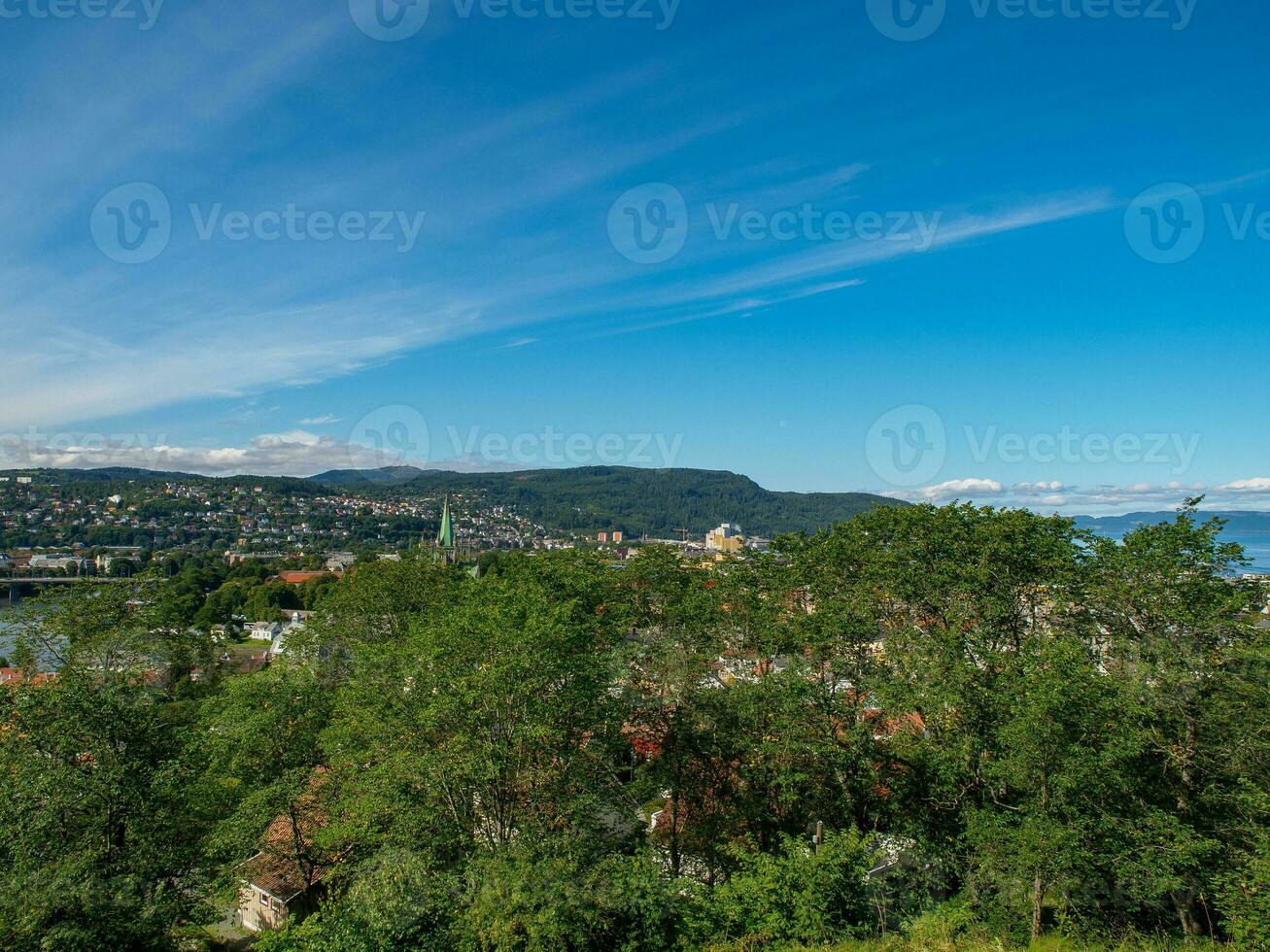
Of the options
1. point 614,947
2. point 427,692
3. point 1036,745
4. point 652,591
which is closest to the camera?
point 614,947

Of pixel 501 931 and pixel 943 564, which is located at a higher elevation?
pixel 943 564

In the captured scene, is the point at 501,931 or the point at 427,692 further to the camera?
the point at 427,692

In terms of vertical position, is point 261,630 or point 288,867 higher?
point 288,867

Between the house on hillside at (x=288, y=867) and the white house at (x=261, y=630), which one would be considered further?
the white house at (x=261, y=630)

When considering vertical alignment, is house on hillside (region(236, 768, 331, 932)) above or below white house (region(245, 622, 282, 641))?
above

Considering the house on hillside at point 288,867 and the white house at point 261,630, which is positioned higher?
the house on hillside at point 288,867

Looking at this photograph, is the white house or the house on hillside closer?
the house on hillside

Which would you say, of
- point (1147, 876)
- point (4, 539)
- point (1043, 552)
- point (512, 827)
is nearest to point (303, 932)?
point (512, 827)

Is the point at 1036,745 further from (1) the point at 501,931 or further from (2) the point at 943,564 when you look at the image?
(1) the point at 501,931

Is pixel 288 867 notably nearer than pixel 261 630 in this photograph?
Yes

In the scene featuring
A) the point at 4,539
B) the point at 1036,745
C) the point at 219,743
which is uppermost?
the point at 1036,745

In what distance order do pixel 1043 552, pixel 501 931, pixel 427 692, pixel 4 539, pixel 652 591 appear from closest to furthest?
pixel 501 931 < pixel 427 692 < pixel 1043 552 < pixel 652 591 < pixel 4 539
